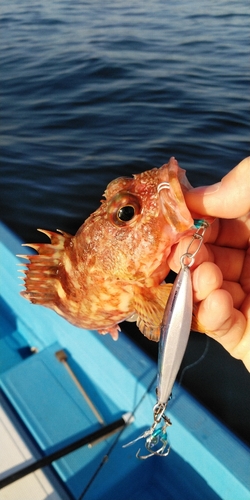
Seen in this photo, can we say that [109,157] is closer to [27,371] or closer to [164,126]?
[164,126]

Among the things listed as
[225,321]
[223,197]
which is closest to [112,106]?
[223,197]

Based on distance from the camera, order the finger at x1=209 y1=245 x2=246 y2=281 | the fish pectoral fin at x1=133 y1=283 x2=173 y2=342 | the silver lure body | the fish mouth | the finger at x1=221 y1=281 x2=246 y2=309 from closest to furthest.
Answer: the silver lure body
the fish mouth
the fish pectoral fin at x1=133 y1=283 x2=173 y2=342
the finger at x1=221 y1=281 x2=246 y2=309
the finger at x1=209 y1=245 x2=246 y2=281

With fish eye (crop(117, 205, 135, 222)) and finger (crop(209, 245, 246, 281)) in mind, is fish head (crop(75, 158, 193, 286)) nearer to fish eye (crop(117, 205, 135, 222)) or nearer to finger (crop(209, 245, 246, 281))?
fish eye (crop(117, 205, 135, 222))


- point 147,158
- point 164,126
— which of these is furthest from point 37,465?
point 164,126

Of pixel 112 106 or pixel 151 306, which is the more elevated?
pixel 112 106

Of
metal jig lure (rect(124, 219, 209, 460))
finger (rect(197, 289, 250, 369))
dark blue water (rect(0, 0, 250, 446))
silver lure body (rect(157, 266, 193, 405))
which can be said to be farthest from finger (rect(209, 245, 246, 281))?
dark blue water (rect(0, 0, 250, 446))

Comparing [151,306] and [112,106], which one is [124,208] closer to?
[151,306]

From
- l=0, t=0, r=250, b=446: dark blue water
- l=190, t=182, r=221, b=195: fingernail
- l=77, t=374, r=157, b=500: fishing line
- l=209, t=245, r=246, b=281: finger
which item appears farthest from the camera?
l=0, t=0, r=250, b=446: dark blue water
